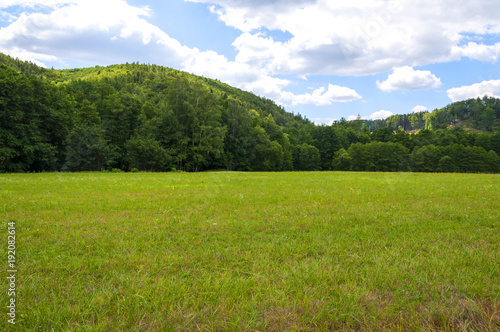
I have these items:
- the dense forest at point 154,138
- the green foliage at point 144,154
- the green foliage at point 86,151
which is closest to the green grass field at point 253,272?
the green foliage at point 86,151

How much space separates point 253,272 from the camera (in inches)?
187

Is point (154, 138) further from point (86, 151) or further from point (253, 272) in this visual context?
point (253, 272)

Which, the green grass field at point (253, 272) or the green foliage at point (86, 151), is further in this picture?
the green foliage at point (86, 151)

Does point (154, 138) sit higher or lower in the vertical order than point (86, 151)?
higher

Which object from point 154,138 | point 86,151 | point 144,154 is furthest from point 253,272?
point 154,138

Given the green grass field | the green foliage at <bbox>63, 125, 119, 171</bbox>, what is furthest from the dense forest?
the green grass field

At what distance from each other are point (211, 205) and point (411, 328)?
30.9 ft

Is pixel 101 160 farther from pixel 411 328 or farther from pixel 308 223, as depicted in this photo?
pixel 411 328

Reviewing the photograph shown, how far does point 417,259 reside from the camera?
5410 millimetres

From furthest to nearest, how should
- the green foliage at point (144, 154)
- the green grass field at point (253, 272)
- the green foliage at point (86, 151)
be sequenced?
the green foliage at point (144, 154), the green foliage at point (86, 151), the green grass field at point (253, 272)

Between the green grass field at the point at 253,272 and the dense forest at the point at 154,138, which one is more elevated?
the dense forest at the point at 154,138

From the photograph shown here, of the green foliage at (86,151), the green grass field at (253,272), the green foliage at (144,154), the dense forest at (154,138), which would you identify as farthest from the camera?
the green foliage at (144,154)

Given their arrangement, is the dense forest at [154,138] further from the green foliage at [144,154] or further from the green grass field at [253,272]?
the green grass field at [253,272]

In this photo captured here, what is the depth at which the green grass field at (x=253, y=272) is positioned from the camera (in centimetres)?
341
